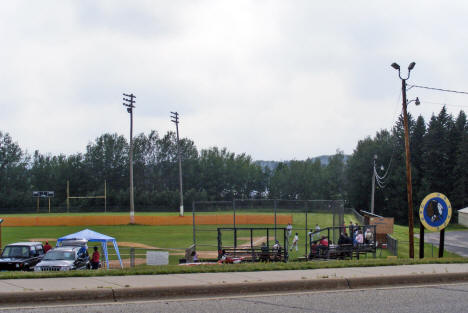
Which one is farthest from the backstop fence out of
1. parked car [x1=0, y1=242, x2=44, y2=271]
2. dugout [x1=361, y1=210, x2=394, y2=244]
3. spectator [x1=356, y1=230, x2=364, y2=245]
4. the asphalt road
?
the asphalt road

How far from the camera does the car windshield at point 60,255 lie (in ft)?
67.7

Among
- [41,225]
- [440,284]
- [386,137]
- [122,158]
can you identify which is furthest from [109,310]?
[122,158]

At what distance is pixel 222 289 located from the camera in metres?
9.02

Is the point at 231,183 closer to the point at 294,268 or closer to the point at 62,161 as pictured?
the point at 62,161

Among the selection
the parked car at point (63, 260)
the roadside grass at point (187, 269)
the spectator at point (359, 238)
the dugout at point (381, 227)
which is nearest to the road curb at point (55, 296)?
the roadside grass at point (187, 269)

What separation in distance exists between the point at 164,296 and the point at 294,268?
12.7 ft

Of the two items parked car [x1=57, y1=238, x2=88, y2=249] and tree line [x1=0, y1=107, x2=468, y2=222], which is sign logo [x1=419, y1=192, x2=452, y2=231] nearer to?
parked car [x1=57, y1=238, x2=88, y2=249]

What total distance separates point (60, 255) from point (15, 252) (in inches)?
152

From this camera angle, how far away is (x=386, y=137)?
10094cm

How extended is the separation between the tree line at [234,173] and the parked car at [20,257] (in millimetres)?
64870

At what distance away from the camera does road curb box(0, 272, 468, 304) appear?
317 inches

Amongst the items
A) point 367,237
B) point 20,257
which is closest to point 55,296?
point 20,257

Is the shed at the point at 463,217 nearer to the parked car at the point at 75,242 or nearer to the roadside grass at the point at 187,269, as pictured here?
the parked car at the point at 75,242

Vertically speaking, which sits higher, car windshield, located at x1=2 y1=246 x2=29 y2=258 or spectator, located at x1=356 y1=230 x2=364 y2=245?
spectator, located at x1=356 y1=230 x2=364 y2=245
